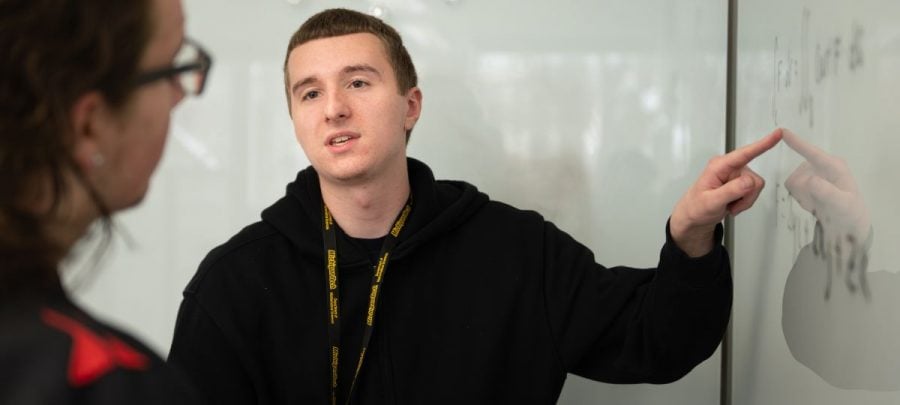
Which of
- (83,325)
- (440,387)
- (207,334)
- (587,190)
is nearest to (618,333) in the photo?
(440,387)

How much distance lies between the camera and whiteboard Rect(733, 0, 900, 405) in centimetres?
92

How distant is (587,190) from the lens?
1.87m

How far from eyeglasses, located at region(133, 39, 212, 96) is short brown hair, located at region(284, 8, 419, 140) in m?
0.86

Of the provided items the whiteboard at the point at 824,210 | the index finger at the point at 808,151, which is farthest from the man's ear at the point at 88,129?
the index finger at the point at 808,151

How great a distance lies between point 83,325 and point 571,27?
4.70 feet

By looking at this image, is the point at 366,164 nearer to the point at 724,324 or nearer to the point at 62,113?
the point at 724,324

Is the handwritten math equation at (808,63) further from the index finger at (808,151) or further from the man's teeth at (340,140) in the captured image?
the man's teeth at (340,140)

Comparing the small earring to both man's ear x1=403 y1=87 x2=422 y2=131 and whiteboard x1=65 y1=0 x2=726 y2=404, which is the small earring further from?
whiteboard x1=65 y1=0 x2=726 y2=404

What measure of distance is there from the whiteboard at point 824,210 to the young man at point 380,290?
19 centimetres

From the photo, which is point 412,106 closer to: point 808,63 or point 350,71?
point 350,71

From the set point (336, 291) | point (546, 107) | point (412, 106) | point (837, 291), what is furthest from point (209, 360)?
point (837, 291)

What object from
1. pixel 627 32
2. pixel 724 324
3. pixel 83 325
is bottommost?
pixel 724 324

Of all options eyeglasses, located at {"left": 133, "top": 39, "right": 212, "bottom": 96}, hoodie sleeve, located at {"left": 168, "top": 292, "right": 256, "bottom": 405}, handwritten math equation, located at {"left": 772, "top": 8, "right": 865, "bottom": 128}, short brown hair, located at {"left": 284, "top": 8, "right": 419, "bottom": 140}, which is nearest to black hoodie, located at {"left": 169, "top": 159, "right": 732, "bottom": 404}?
hoodie sleeve, located at {"left": 168, "top": 292, "right": 256, "bottom": 405}

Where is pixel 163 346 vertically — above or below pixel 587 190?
below
